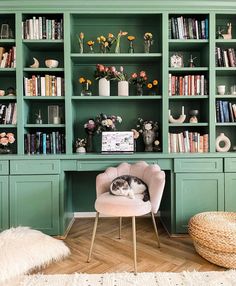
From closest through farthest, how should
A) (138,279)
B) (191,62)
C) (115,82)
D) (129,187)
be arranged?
1. (138,279)
2. (129,187)
3. (191,62)
4. (115,82)

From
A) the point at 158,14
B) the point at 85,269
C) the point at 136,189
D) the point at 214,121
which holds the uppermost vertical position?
the point at 158,14

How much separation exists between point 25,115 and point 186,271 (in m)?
2.27

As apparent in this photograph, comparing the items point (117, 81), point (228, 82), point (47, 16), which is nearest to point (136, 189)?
point (117, 81)

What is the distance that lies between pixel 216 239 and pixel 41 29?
2722 mm

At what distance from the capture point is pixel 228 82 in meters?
3.33

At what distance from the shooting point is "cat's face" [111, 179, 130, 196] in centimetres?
237

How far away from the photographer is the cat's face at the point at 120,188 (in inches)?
93.2

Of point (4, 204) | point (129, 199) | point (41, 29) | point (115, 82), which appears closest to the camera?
point (129, 199)

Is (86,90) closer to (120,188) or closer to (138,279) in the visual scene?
(120,188)

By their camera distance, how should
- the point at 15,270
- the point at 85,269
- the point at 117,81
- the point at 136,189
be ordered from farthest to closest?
the point at 117,81, the point at 136,189, the point at 85,269, the point at 15,270

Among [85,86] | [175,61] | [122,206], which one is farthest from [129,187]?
[175,61]

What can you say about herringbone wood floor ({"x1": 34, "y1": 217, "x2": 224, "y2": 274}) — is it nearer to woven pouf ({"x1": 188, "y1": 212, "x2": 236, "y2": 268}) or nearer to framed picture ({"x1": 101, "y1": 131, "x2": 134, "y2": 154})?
woven pouf ({"x1": 188, "y1": 212, "x2": 236, "y2": 268})

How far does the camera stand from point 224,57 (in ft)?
9.93

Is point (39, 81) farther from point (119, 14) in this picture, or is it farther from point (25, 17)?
point (119, 14)
